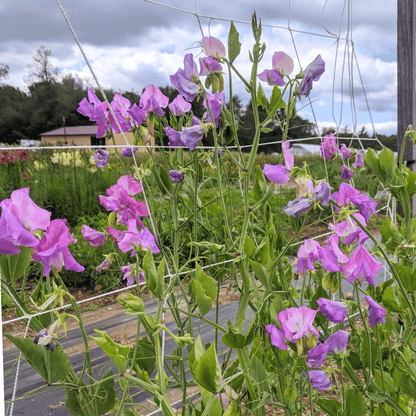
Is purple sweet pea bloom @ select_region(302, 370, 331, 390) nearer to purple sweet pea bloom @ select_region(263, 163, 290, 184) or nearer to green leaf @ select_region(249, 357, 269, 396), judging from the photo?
green leaf @ select_region(249, 357, 269, 396)

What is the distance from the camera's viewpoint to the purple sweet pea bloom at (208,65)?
1.86 ft

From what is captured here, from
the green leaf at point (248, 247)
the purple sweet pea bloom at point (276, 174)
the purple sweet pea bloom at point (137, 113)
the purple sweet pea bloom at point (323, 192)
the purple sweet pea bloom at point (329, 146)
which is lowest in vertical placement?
the green leaf at point (248, 247)

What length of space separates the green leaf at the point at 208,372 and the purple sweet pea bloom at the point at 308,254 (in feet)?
0.93

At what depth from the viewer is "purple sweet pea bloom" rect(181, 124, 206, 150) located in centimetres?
59

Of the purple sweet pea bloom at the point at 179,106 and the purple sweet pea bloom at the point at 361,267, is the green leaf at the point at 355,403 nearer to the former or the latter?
the purple sweet pea bloom at the point at 361,267

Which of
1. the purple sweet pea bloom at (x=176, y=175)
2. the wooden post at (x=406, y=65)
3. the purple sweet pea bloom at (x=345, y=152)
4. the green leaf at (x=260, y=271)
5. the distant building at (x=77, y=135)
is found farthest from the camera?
the distant building at (x=77, y=135)

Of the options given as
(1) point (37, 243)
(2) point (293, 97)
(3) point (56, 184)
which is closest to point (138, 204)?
(1) point (37, 243)

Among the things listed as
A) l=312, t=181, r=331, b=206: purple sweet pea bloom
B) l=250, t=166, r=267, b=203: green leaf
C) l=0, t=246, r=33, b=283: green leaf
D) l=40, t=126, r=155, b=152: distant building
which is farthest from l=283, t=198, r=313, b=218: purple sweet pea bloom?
l=40, t=126, r=155, b=152: distant building

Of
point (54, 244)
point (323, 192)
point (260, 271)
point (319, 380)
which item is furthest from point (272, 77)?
point (319, 380)

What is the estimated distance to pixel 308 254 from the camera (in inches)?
25.8

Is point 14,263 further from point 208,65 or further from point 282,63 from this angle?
point 282,63

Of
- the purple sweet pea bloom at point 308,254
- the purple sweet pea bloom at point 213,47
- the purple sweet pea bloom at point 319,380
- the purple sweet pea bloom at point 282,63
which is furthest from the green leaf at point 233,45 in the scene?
the purple sweet pea bloom at point 319,380

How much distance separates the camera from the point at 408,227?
2.82ft

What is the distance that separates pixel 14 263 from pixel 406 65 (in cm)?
146
